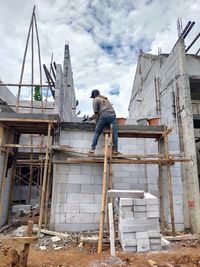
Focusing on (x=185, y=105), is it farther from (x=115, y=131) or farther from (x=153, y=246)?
(x=153, y=246)

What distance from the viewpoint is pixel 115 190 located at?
214 inches

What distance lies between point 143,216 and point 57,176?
9.63ft

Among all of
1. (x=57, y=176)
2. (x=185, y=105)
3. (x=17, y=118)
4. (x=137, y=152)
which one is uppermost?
(x=185, y=105)

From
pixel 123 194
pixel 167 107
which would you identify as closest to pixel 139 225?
pixel 123 194

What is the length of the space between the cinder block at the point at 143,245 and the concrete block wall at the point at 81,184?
1.90m

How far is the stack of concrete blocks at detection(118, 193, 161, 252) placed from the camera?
194 inches

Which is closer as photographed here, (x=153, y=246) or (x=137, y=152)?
(x=153, y=246)

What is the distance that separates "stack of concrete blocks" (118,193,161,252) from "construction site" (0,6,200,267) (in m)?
0.02

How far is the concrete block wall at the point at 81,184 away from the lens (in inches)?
256

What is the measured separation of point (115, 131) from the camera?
258 inches

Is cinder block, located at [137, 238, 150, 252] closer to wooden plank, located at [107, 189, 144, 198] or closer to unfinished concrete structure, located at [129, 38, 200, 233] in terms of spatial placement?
wooden plank, located at [107, 189, 144, 198]

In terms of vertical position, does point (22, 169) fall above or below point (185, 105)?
below

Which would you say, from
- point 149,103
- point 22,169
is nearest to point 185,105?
point 149,103

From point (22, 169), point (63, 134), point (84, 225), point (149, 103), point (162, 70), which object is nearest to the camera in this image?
point (84, 225)
